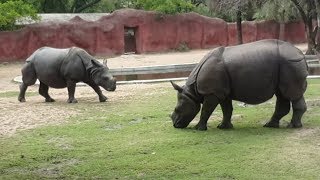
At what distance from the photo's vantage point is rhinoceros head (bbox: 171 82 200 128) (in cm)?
958

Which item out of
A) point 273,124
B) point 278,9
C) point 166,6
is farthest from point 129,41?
point 273,124

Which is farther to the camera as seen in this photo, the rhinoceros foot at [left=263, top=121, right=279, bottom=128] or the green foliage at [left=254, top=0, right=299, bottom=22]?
the green foliage at [left=254, top=0, right=299, bottom=22]

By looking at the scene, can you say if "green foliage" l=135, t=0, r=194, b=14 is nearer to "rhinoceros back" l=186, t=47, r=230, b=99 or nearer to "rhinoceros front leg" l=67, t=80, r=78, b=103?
"rhinoceros front leg" l=67, t=80, r=78, b=103

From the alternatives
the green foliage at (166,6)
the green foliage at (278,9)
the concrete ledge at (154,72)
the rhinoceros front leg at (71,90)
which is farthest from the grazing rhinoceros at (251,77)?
the green foliage at (166,6)

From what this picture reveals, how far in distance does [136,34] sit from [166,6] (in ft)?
8.77

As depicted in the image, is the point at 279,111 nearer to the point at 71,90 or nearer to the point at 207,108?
the point at 207,108

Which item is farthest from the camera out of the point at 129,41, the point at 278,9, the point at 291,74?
the point at 129,41

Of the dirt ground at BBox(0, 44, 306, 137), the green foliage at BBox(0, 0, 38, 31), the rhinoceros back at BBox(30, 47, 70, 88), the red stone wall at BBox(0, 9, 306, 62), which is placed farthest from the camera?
the red stone wall at BBox(0, 9, 306, 62)

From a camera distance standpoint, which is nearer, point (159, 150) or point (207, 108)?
point (159, 150)

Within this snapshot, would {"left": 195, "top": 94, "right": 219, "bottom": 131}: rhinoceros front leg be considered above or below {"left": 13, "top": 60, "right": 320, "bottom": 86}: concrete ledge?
above

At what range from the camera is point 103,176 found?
6707 mm

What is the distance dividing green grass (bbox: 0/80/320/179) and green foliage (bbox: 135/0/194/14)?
24201 millimetres

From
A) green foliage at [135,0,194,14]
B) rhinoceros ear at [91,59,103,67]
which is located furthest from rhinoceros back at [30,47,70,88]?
green foliage at [135,0,194,14]

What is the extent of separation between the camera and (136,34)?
115 ft
